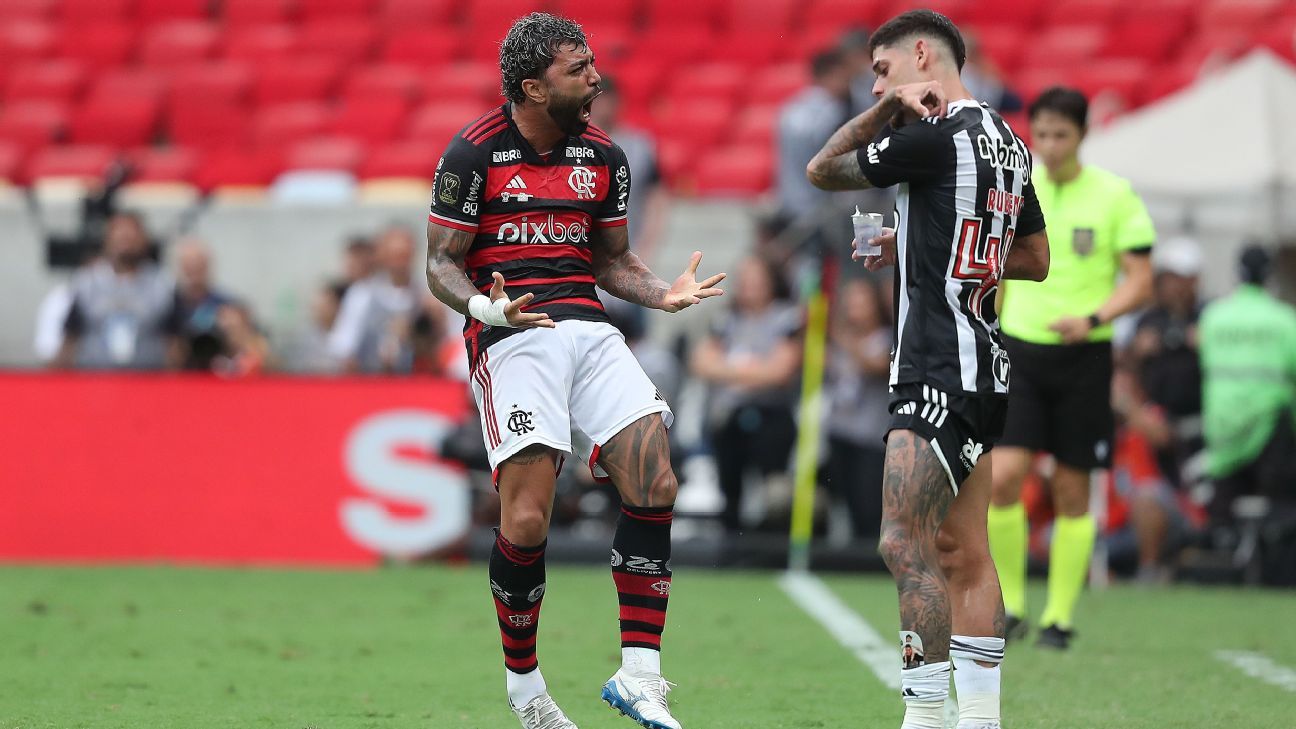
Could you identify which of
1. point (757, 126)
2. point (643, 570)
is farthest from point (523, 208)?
point (757, 126)

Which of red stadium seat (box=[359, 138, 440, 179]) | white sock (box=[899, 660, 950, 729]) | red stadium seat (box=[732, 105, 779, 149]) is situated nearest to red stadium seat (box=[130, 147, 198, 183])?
red stadium seat (box=[359, 138, 440, 179])

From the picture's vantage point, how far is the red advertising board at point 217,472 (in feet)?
40.6

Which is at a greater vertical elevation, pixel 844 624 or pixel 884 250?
pixel 884 250

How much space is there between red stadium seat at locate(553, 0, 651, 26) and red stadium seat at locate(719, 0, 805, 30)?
1.30m

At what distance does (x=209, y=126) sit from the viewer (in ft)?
67.5

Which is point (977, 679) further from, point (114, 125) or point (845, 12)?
point (114, 125)

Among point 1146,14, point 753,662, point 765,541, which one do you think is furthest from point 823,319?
point 1146,14

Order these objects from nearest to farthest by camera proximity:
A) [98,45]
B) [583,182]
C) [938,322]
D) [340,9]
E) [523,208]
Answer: [938,322] < [523,208] < [583,182] < [98,45] < [340,9]

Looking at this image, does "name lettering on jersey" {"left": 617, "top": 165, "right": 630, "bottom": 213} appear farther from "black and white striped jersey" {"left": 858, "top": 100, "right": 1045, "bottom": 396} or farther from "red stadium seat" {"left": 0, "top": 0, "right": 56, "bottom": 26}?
"red stadium seat" {"left": 0, "top": 0, "right": 56, "bottom": 26}

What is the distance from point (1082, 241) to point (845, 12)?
12.9 metres

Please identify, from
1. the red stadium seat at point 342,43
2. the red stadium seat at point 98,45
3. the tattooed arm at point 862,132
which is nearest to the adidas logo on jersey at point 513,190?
the tattooed arm at point 862,132

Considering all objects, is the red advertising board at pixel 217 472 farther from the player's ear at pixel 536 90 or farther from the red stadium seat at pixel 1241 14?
the red stadium seat at pixel 1241 14

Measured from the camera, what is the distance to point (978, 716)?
5418 millimetres

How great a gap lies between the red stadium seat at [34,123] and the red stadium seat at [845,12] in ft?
29.8
